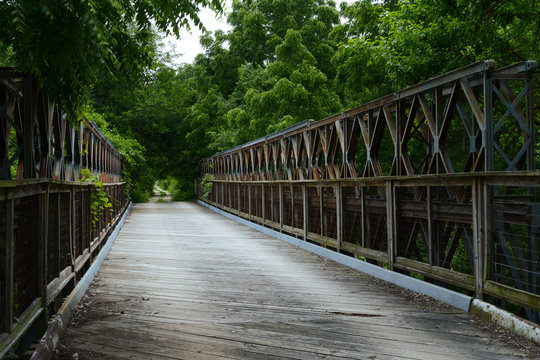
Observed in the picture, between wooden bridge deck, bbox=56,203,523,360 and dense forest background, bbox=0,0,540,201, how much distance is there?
2.19 meters

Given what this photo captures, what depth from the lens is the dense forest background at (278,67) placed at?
900 centimetres

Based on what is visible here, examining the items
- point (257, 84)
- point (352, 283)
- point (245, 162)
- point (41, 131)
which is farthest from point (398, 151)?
point (257, 84)

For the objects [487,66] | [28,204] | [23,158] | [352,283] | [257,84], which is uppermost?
[257,84]

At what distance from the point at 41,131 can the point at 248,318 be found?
3090 mm

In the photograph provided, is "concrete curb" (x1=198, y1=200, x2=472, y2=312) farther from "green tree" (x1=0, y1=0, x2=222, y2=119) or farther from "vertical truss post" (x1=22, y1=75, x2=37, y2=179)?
"vertical truss post" (x1=22, y1=75, x2=37, y2=179)

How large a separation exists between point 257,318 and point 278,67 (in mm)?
18748

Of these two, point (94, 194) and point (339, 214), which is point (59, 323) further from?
point (339, 214)

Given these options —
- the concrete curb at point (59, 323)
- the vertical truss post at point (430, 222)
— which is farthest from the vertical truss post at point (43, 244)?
the vertical truss post at point (430, 222)

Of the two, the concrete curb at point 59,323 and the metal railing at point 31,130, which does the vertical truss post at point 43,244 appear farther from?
the metal railing at point 31,130

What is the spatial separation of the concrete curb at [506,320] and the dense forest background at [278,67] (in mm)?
3833

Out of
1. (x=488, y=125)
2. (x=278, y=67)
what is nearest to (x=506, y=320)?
(x=488, y=125)

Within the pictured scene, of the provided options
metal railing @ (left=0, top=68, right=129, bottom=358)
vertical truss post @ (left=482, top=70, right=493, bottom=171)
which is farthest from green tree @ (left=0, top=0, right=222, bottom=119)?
vertical truss post @ (left=482, top=70, right=493, bottom=171)

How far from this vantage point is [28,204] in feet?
12.5

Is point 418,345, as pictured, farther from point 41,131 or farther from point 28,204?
point 41,131
